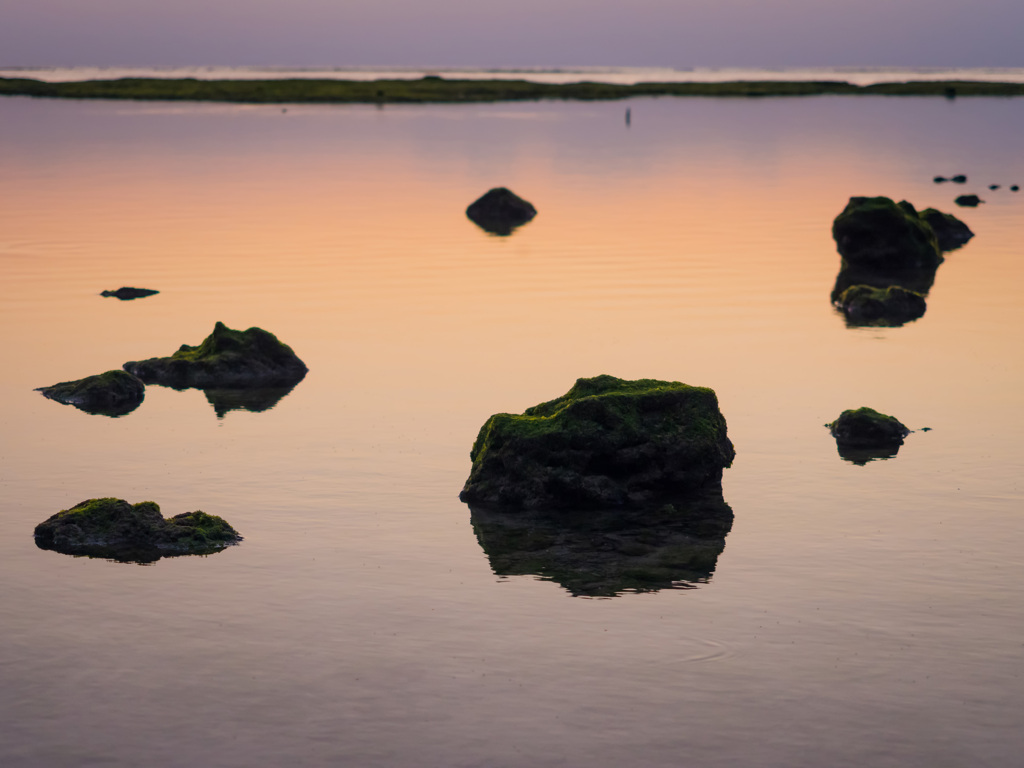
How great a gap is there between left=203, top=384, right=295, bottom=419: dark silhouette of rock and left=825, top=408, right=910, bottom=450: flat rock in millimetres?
13562

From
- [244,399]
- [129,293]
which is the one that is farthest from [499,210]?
[244,399]

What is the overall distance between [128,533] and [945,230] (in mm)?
51160

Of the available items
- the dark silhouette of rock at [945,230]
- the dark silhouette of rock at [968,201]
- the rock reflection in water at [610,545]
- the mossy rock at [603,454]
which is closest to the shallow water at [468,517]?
the rock reflection in water at [610,545]

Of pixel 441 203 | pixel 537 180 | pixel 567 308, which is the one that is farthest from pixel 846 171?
pixel 567 308

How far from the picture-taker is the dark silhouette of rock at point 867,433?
28.7 m

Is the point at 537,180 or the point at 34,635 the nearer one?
the point at 34,635

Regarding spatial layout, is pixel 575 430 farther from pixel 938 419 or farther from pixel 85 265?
pixel 85 265

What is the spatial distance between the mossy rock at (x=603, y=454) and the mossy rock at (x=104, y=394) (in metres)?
11.0

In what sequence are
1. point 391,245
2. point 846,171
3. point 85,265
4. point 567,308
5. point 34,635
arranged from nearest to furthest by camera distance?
point 34,635 < point 567,308 < point 85,265 < point 391,245 < point 846,171

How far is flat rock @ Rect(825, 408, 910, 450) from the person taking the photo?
2902 cm

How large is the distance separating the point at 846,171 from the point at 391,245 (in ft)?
164

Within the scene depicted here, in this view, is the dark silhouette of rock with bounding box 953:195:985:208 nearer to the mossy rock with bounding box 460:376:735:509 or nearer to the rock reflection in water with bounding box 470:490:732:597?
the mossy rock with bounding box 460:376:735:509

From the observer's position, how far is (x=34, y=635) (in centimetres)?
1881

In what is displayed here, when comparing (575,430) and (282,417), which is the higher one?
(282,417)
